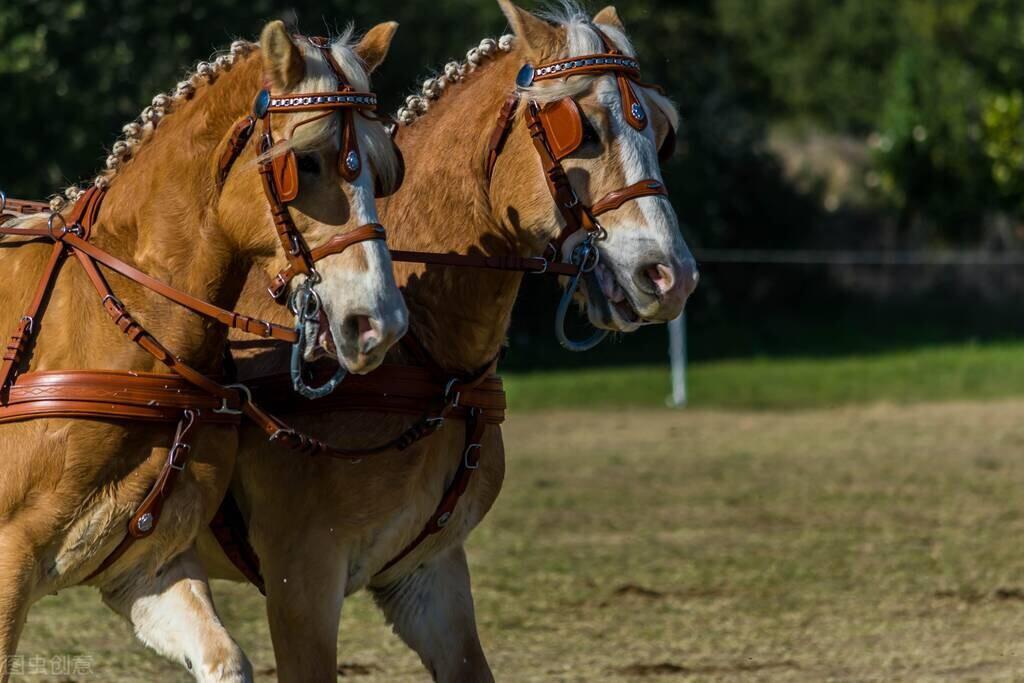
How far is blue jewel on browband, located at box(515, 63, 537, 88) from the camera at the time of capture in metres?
4.29

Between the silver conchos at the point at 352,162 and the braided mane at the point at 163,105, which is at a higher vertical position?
the braided mane at the point at 163,105

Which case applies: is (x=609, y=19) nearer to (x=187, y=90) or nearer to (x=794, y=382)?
(x=187, y=90)

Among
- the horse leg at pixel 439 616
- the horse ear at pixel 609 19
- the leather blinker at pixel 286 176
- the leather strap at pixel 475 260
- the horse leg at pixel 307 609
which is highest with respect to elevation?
→ the horse ear at pixel 609 19

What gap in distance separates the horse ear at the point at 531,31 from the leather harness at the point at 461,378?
10 cm

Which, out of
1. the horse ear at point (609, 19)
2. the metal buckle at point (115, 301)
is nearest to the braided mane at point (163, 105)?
the metal buckle at point (115, 301)

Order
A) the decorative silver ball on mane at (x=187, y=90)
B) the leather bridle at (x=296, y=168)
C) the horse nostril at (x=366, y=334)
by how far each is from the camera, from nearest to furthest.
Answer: the horse nostril at (x=366, y=334) → the leather bridle at (x=296, y=168) → the decorative silver ball on mane at (x=187, y=90)

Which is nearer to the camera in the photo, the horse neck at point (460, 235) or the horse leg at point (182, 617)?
the horse leg at point (182, 617)

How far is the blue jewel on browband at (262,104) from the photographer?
3.65 meters

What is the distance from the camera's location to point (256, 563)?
4.31 meters

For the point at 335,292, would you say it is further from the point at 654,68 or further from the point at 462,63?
the point at 654,68

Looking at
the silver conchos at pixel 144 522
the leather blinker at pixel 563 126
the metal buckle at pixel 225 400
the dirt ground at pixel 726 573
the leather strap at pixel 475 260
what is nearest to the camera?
the silver conchos at pixel 144 522

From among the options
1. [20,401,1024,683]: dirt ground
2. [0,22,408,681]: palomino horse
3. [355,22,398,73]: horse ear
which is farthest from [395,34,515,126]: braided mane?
[20,401,1024,683]: dirt ground

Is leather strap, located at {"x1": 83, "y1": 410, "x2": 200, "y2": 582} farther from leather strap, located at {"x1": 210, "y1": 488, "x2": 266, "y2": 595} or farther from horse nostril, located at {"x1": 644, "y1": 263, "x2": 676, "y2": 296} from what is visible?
horse nostril, located at {"x1": 644, "y1": 263, "x2": 676, "y2": 296}

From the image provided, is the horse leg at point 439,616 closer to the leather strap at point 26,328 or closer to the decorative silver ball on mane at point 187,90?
the leather strap at point 26,328
